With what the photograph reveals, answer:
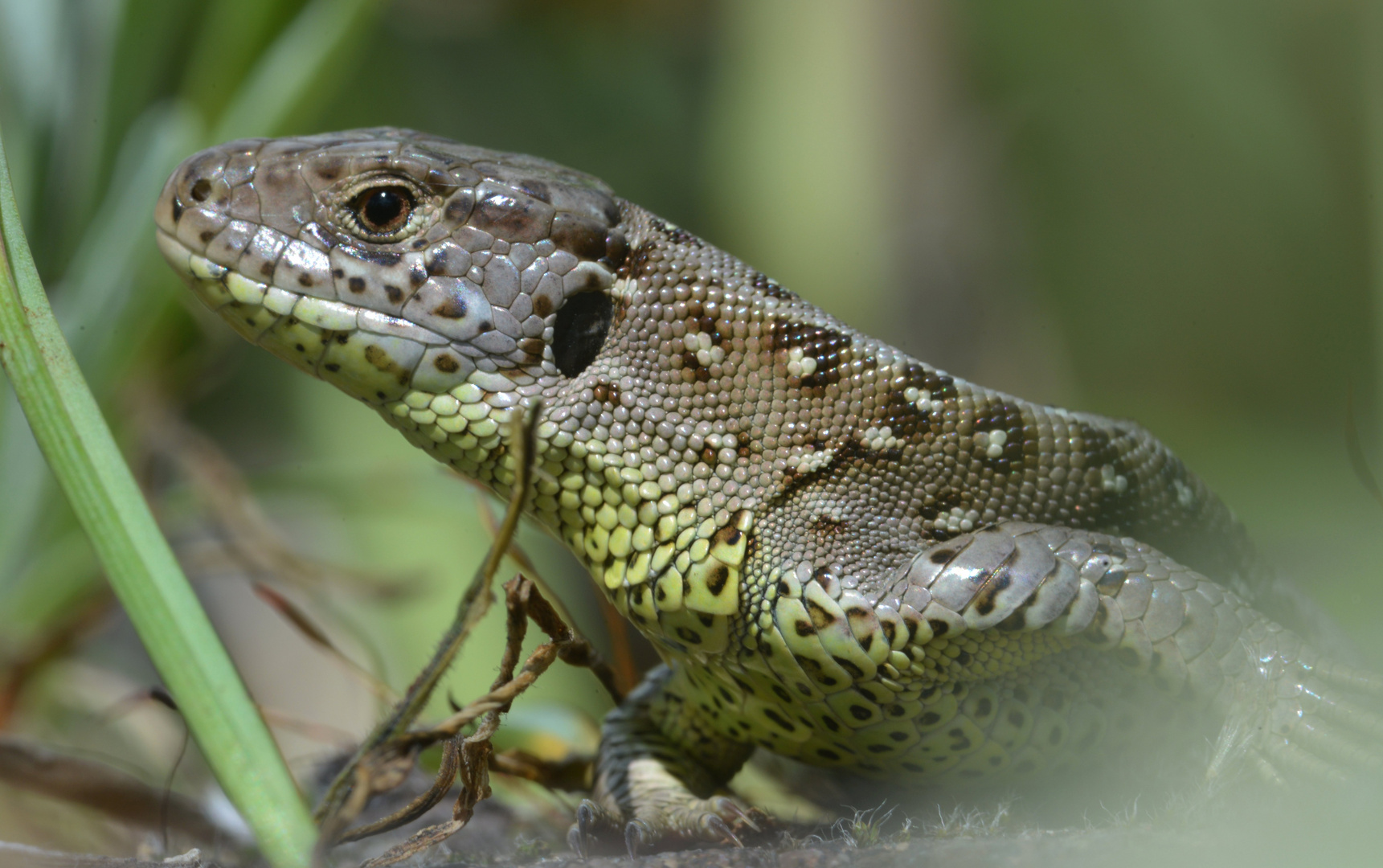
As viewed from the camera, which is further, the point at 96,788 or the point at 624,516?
the point at 96,788

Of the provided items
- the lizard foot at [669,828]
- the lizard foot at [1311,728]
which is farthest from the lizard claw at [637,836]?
the lizard foot at [1311,728]

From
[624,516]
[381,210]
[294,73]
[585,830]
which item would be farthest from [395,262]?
[294,73]

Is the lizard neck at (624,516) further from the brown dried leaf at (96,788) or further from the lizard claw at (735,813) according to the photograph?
the brown dried leaf at (96,788)

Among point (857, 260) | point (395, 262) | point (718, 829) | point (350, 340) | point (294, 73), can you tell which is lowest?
point (718, 829)

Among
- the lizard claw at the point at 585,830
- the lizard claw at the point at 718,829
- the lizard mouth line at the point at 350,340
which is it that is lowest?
the lizard claw at the point at 585,830

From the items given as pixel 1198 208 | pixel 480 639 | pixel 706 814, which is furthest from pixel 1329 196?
pixel 480 639

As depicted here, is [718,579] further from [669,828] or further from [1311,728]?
[1311,728]

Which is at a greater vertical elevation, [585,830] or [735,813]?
[735,813]
